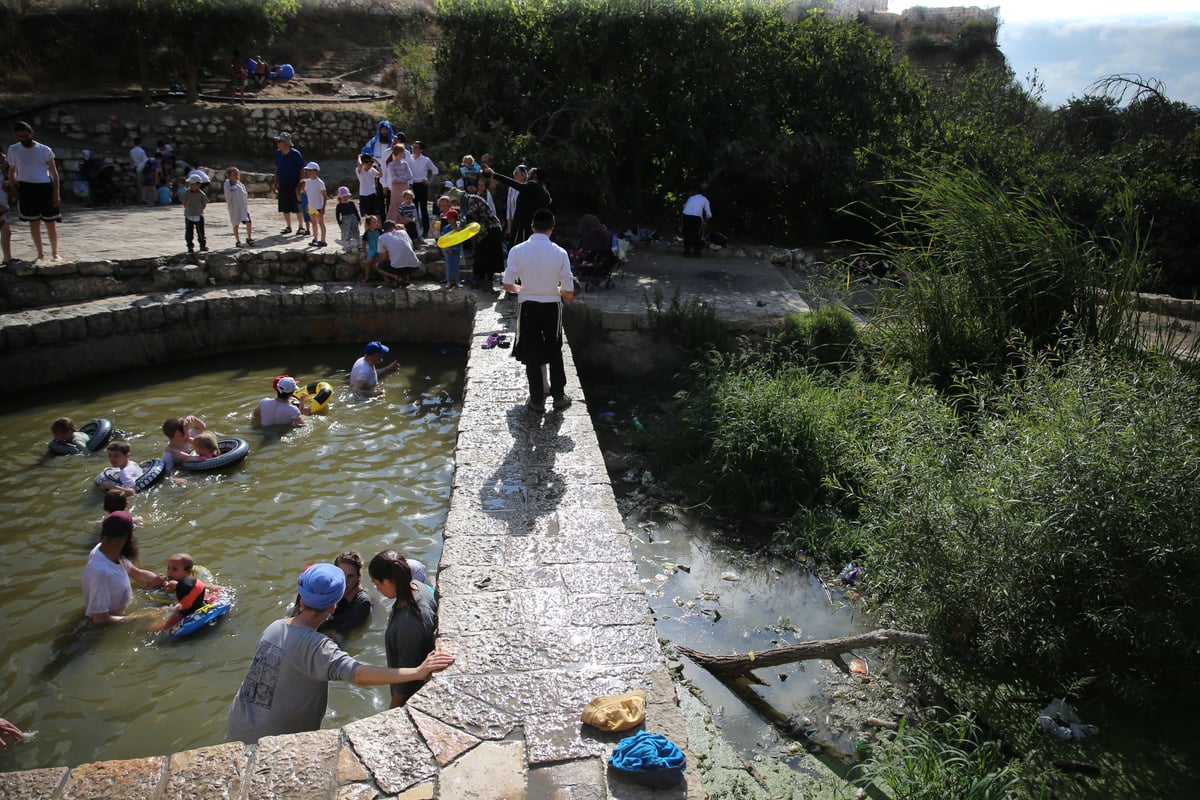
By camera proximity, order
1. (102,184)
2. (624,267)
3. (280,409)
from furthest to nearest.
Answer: (102,184), (624,267), (280,409)

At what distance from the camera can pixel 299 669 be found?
13.0ft

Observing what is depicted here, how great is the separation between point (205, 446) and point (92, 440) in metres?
1.40

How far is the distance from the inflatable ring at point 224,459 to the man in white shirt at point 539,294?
321 cm

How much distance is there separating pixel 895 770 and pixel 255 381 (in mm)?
9222

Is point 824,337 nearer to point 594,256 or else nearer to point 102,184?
point 594,256

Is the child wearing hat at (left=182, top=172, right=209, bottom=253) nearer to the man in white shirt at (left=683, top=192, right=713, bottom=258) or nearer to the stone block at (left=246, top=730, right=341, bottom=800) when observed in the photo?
the man in white shirt at (left=683, top=192, right=713, bottom=258)

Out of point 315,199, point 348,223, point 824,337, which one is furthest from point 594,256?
point 315,199

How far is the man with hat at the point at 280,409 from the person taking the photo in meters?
8.84

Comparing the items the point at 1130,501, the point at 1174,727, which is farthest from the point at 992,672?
the point at 1130,501

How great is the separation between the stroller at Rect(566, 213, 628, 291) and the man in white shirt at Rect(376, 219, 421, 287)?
96.7 inches

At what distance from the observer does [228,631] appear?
578cm

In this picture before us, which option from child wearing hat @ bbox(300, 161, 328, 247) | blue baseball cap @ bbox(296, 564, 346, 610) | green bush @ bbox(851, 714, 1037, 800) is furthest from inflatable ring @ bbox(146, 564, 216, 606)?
child wearing hat @ bbox(300, 161, 328, 247)

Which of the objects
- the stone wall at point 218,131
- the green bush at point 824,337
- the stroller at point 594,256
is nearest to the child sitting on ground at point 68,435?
the stroller at point 594,256

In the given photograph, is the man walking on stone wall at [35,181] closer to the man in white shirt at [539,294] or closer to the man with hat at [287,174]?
the man with hat at [287,174]
